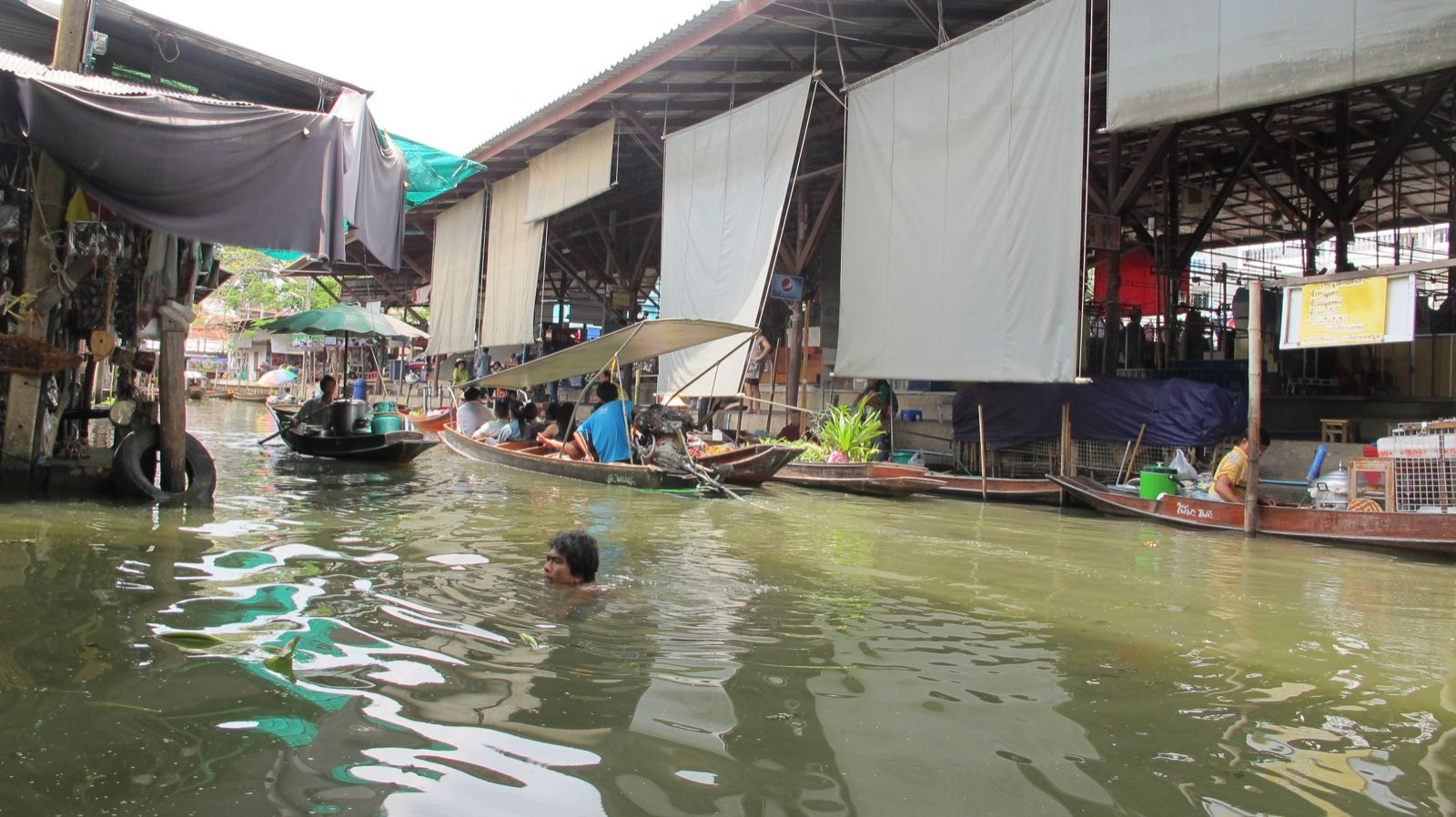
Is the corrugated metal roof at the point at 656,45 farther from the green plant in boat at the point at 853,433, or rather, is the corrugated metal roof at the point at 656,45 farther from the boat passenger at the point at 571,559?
the boat passenger at the point at 571,559

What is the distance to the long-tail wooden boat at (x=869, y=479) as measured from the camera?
10992 mm

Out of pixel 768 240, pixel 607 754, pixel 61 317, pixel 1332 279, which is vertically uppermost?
pixel 768 240

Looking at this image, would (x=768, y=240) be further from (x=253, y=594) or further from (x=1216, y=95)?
(x=253, y=594)

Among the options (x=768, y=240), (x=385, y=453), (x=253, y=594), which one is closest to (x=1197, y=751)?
(x=253, y=594)

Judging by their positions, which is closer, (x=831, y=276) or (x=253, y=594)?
(x=253, y=594)

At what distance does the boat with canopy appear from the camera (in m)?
10.3

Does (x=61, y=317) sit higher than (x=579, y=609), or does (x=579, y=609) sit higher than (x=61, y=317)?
(x=61, y=317)

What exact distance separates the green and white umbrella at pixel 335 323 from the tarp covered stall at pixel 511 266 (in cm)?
428

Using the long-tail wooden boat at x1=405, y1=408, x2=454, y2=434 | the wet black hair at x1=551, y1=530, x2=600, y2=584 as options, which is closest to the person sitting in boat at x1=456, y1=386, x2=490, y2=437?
the long-tail wooden boat at x1=405, y1=408, x2=454, y2=434

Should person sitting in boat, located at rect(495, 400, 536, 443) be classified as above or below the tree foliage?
below

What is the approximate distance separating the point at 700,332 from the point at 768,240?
2.28 metres

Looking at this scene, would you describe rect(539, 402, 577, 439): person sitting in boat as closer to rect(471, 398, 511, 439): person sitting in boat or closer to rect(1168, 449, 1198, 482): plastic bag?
rect(471, 398, 511, 439): person sitting in boat

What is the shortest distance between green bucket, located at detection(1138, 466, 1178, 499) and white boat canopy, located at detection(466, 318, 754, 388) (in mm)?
4686

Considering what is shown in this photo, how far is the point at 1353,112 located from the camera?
43.3 feet
